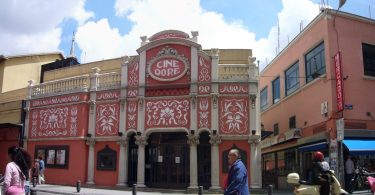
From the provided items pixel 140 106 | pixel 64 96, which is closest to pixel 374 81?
pixel 140 106

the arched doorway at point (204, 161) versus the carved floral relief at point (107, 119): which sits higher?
the carved floral relief at point (107, 119)

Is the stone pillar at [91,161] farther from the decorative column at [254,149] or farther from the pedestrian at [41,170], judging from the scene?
the decorative column at [254,149]

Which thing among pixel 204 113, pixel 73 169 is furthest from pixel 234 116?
pixel 73 169

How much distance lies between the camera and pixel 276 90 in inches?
1332

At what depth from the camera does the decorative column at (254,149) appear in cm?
2372

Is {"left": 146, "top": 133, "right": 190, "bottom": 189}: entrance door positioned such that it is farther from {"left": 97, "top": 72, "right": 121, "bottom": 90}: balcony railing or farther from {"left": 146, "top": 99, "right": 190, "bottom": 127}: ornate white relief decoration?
{"left": 97, "top": 72, "right": 121, "bottom": 90}: balcony railing

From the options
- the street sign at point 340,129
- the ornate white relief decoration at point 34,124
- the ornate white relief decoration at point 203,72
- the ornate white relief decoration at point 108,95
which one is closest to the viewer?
the street sign at point 340,129

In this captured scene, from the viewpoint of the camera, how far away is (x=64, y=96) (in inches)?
1120

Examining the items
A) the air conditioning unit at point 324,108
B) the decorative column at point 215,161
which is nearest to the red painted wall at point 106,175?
the decorative column at point 215,161

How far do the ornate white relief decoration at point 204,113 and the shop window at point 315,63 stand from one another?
634 cm

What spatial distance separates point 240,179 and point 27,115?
25.4 metres

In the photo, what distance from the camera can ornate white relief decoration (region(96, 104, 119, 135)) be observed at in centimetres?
2672

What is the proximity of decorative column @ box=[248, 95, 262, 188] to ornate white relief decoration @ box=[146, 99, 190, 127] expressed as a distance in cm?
366

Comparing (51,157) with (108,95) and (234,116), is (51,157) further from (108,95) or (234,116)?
(234,116)
